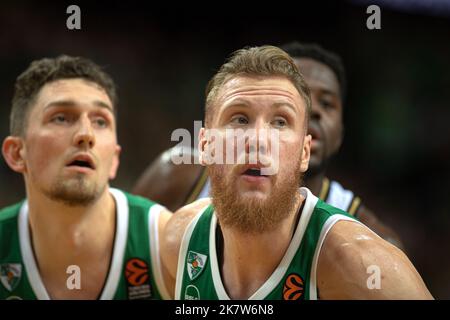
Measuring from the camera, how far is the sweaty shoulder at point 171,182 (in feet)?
13.6

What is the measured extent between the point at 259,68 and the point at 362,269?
31.1 inches

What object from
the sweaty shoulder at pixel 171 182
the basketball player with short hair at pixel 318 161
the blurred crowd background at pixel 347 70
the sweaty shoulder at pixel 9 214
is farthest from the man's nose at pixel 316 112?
the blurred crowd background at pixel 347 70

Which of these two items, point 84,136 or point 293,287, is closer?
point 293,287

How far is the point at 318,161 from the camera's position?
3859 millimetres

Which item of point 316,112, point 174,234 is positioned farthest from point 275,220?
point 316,112

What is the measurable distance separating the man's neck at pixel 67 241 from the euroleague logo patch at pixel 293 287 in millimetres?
1114

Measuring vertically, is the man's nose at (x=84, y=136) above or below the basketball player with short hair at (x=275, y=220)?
above

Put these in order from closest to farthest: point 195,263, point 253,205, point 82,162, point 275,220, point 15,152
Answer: point 253,205 → point 275,220 → point 195,263 → point 82,162 → point 15,152

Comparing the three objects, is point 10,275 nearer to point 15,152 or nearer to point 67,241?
point 67,241

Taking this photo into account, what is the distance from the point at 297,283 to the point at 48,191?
4.21 ft

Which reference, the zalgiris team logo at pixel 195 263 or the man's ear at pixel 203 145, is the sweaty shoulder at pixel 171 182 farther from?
the man's ear at pixel 203 145

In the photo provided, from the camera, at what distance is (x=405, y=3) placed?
257 inches

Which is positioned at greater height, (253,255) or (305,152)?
(305,152)

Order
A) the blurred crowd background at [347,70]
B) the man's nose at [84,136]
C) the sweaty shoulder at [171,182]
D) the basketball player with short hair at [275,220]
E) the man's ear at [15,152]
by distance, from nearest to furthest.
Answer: the basketball player with short hair at [275,220] → the man's nose at [84,136] → the man's ear at [15,152] → the sweaty shoulder at [171,182] → the blurred crowd background at [347,70]
